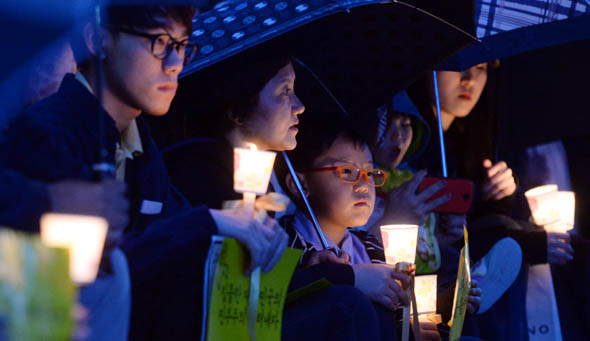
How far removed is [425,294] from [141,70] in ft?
5.08

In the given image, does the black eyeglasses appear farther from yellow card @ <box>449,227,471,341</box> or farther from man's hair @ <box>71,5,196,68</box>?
yellow card @ <box>449,227,471,341</box>

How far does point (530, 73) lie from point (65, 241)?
168 inches

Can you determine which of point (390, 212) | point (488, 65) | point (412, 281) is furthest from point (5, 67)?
point (488, 65)

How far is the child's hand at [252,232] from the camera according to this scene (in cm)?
232

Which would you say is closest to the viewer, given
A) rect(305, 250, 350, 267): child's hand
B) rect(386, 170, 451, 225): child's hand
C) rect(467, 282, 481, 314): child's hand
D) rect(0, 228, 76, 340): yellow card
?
rect(0, 228, 76, 340): yellow card

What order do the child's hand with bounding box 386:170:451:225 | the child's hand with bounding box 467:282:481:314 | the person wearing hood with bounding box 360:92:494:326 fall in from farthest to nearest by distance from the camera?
the child's hand with bounding box 386:170:451:225, the person wearing hood with bounding box 360:92:494:326, the child's hand with bounding box 467:282:481:314

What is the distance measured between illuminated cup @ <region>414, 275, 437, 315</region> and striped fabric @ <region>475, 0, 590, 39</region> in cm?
160

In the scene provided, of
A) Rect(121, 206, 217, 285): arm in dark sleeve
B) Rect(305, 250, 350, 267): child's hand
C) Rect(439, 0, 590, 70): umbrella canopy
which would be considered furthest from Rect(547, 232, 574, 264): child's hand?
Rect(121, 206, 217, 285): arm in dark sleeve

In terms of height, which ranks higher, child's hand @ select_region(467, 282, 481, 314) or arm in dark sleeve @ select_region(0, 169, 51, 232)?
arm in dark sleeve @ select_region(0, 169, 51, 232)

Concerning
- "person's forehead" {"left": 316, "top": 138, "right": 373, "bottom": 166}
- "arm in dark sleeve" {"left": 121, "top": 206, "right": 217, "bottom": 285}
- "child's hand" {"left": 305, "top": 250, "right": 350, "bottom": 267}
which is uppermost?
"person's forehead" {"left": 316, "top": 138, "right": 373, "bottom": 166}

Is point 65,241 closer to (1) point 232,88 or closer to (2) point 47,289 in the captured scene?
(2) point 47,289

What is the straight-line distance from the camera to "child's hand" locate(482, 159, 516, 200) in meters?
4.88

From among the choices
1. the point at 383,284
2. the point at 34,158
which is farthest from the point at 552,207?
the point at 34,158

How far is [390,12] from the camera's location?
3.66m
